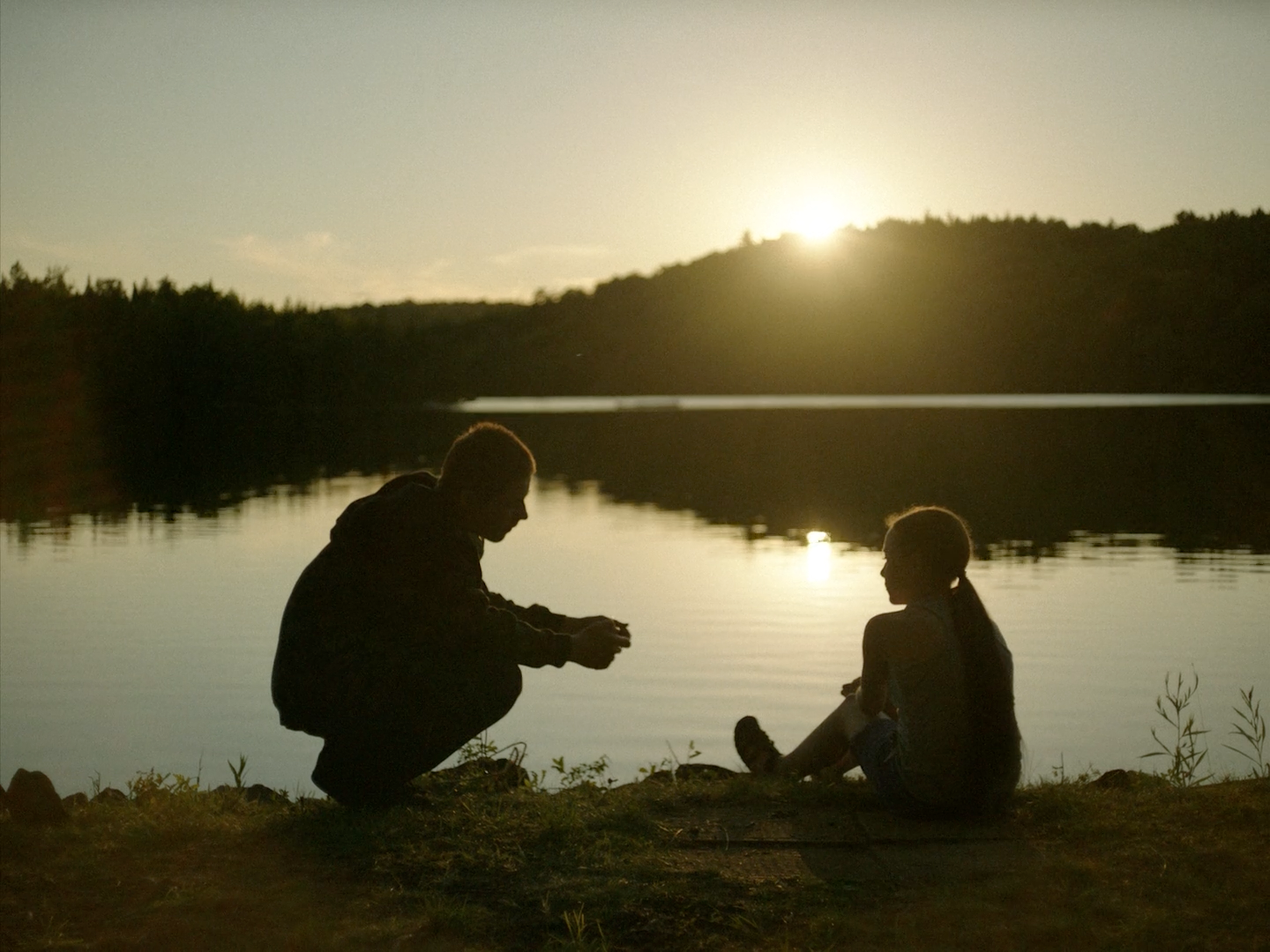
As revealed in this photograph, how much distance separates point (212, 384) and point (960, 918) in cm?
7187

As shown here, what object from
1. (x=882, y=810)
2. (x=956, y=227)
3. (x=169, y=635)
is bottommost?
(x=169, y=635)

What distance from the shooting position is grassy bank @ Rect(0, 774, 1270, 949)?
3.50m

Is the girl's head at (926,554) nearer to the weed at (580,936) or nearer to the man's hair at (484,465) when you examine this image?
the man's hair at (484,465)

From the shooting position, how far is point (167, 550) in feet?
63.0

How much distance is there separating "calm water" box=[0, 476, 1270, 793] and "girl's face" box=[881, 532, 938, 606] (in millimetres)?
3673

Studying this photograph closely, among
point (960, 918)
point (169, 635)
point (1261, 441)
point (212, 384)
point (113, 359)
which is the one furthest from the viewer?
point (212, 384)

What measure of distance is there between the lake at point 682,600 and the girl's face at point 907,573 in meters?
3.77

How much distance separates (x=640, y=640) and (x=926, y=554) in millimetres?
8231

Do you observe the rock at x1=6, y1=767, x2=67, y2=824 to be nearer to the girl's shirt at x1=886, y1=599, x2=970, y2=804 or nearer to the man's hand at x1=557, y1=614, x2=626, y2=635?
the man's hand at x1=557, y1=614, x2=626, y2=635

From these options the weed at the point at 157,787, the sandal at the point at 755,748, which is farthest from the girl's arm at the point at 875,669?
the weed at the point at 157,787

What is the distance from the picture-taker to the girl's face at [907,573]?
4.57 m

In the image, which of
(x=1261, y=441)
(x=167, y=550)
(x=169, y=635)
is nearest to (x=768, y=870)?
(x=169, y=635)

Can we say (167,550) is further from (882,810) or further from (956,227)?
(956,227)

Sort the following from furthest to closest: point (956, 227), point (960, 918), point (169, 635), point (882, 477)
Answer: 1. point (956, 227)
2. point (882, 477)
3. point (169, 635)
4. point (960, 918)
